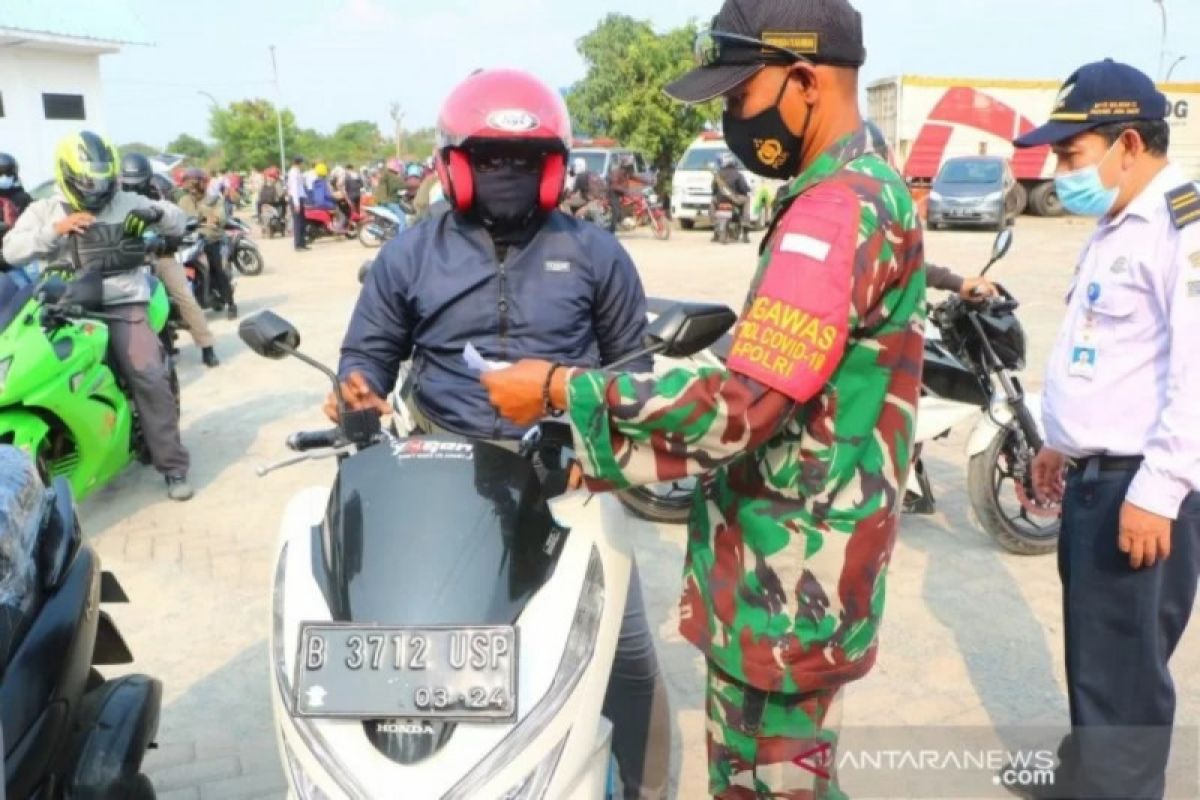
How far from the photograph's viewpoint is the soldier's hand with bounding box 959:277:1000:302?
3.85 meters

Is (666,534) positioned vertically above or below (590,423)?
below

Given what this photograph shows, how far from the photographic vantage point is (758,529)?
1739mm

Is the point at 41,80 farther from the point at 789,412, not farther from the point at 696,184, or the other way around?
the point at 789,412

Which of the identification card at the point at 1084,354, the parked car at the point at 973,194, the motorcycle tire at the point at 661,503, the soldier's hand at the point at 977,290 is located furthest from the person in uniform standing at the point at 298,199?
the identification card at the point at 1084,354

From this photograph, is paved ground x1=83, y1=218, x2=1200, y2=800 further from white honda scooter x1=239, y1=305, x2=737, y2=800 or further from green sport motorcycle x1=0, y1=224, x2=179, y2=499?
white honda scooter x1=239, y1=305, x2=737, y2=800

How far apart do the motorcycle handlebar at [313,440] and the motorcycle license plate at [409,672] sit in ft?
1.90

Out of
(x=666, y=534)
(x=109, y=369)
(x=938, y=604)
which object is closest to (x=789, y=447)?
(x=938, y=604)

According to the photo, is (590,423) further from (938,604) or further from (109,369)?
(109,369)

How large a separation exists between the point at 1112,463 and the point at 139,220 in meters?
4.86

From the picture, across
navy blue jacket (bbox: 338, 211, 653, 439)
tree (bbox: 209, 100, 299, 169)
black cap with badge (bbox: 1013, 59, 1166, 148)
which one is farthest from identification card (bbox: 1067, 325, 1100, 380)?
tree (bbox: 209, 100, 299, 169)

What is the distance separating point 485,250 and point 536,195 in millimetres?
181

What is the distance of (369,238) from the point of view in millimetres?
18578

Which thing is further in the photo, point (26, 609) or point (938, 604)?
point (938, 604)

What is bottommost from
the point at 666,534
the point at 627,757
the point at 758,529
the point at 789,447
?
the point at 666,534
